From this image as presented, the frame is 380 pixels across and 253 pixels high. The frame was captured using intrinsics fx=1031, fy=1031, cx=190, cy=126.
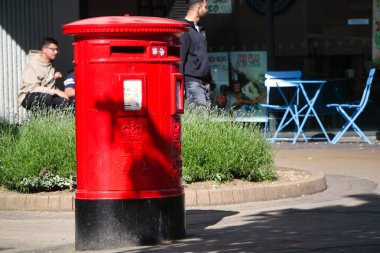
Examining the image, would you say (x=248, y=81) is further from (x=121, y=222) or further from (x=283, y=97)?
(x=121, y=222)

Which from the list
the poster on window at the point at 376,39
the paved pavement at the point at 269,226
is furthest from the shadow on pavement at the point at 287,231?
the poster on window at the point at 376,39

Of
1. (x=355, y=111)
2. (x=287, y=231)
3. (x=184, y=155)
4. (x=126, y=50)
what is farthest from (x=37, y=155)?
(x=355, y=111)

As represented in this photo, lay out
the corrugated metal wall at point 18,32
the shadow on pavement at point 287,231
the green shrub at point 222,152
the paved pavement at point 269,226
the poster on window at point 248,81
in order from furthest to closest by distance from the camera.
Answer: the corrugated metal wall at point 18,32, the poster on window at point 248,81, the green shrub at point 222,152, the paved pavement at point 269,226, the shadow on pavement at point 287,231

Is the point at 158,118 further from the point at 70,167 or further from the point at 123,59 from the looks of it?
the point at 70,167

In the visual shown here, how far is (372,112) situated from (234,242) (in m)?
9.07

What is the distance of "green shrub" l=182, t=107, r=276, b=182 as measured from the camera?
10.0 m

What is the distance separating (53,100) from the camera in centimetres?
1359

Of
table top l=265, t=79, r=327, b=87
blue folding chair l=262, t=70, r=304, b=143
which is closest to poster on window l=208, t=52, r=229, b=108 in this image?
blue folding chair l=262, t=70, r=304, b=143

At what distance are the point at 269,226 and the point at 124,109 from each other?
5.61ft

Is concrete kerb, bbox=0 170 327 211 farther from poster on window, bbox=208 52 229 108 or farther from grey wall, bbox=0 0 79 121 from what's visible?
grey wall, bbox=0 0 79 121

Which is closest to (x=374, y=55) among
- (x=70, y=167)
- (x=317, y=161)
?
(x=317, y=161)

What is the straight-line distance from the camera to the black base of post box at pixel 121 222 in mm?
7336

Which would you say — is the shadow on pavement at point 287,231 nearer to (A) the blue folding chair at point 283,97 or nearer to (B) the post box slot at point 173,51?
(B) the post box slot at point 173,51

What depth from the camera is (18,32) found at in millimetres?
16516
